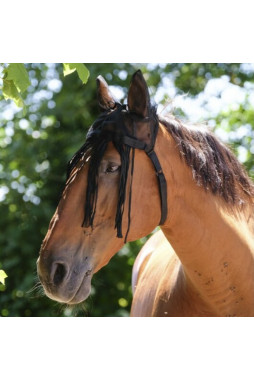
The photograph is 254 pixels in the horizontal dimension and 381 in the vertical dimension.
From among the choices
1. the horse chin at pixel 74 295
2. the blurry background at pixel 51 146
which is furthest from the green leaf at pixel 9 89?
the blurry background at pixel 51 146

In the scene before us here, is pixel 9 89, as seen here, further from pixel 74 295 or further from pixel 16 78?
pixel 74 295

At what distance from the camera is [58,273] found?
1.84 meters

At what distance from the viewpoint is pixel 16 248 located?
17.5ft

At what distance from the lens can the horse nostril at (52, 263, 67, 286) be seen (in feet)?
5.99

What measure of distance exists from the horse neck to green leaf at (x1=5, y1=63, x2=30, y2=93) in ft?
1.75

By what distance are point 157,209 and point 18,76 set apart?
69 centimetres

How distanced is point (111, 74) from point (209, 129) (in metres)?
3.12

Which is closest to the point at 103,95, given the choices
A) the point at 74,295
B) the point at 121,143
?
the point at 121,143

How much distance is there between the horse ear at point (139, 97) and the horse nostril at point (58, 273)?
0.62 m

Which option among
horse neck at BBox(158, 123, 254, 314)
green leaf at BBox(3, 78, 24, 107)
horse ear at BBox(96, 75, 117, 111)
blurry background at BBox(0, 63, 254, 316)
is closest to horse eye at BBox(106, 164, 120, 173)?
horse neck at BBox(158, 123, 254, 314)

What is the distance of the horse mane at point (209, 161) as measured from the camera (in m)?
2.06

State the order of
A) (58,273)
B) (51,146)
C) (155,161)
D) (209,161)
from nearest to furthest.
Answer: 1. (58,273)
2. (155,161)
3. (209,161)
4. (51,146)

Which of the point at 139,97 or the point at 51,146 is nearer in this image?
the point at 139,97
